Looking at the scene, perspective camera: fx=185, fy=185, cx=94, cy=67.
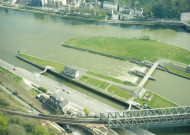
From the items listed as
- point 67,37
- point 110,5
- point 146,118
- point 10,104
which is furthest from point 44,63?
point 110,5

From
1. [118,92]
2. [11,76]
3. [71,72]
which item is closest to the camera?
[118,92]

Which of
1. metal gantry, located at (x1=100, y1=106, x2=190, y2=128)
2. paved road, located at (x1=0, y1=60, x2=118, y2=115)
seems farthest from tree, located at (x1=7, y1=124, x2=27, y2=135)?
metal gantry, located at (x1=100, y1=106, x2=190, y2=128)

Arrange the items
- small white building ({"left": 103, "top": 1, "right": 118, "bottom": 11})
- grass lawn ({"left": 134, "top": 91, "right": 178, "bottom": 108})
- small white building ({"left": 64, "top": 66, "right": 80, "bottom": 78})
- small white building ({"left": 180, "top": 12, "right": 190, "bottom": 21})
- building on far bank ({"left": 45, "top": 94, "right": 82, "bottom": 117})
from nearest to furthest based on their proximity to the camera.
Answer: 1. building on far bank ({"left": 45, "top": 94, "right": 82, "bottom": 117})
2. grass lawn ({"left": 134, "top": 91, "right": 178, "bottom": 108})
3. small white building ({"left": 64, "top": 66, "right": 80, "bottom": 78})
4. small white building ({"left": 180, "top": 12, "right": 190, "bottom": 21})
5. small white building ({"left": 103, "top": 1, "right": 118, "bottom": 11})

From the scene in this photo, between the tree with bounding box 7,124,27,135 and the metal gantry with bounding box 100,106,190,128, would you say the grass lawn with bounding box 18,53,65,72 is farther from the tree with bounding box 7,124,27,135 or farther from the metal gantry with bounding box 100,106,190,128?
the metal gantry with bounding box 100,106,190,128

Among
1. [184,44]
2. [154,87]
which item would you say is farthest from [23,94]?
[184,44]

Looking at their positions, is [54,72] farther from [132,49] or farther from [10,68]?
[132,49]

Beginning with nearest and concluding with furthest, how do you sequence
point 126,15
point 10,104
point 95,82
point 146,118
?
point 146,118 < point 10,104 < point 95,82 < point 126,15

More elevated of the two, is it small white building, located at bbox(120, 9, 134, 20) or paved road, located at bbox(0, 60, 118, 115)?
small white building, located at bbox(120, 9, 134, 20)

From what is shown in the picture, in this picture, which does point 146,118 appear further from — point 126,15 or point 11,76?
point 126,15
